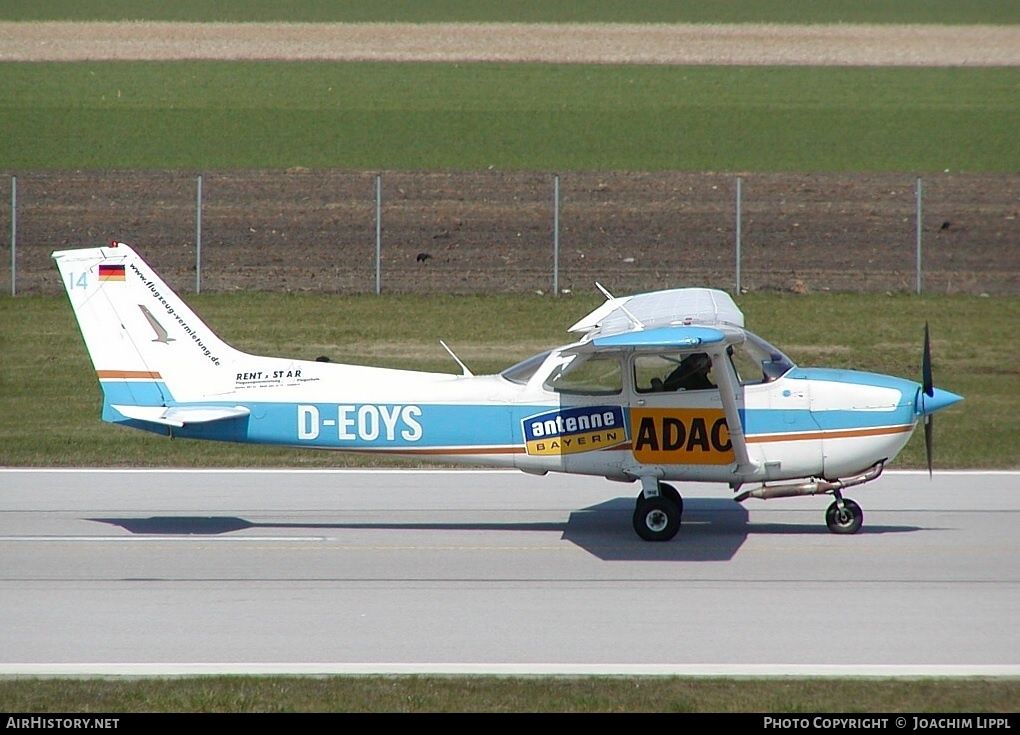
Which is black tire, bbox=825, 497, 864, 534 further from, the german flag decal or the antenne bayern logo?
the german flag decal

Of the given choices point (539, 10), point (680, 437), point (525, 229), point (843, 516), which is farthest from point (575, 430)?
point (539, 10)

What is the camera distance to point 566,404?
36.6 feet

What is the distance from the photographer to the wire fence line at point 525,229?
2589 cm

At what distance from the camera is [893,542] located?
11.1 m

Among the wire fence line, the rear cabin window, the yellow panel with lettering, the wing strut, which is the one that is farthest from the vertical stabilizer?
the wire fence line

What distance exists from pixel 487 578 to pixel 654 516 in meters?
1.84

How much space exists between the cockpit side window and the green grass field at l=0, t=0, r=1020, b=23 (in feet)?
130

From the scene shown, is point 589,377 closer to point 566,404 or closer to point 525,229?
point 566,404

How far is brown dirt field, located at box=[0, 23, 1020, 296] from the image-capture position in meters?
26.1

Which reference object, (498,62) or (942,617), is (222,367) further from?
(498,62)

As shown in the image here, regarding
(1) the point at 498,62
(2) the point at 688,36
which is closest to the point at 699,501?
(1) the point at 498,62

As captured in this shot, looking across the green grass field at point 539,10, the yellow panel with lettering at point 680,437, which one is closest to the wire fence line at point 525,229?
the yellow panel with lettering at point 680,437

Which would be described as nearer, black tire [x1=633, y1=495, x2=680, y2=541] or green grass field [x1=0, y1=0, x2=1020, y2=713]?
green grass field [x1=0, y1=0, x2=1020, y2=713]

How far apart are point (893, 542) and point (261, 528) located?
584 cm
